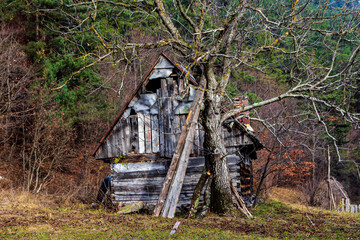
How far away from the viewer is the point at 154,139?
13.5 meters

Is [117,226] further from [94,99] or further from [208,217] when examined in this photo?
[94,99]

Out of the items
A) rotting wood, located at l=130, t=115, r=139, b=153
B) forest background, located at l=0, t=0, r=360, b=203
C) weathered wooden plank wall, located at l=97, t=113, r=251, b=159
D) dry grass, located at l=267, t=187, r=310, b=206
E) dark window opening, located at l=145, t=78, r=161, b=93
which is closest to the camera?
weathered wooden plank wall, located at l=97, t=113, r=251, b=159

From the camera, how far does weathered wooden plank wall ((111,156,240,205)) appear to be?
1339 centimetres

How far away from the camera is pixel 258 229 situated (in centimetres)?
862

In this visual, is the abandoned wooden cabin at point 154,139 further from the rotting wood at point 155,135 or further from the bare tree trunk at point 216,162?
the bare tree trunk at point 216,162

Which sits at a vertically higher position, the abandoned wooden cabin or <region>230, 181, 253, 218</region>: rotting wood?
the abandoned wooden cabin

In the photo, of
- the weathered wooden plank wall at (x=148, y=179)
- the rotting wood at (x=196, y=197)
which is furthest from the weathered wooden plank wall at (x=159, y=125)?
the rotting wood at (x=196, y=197)

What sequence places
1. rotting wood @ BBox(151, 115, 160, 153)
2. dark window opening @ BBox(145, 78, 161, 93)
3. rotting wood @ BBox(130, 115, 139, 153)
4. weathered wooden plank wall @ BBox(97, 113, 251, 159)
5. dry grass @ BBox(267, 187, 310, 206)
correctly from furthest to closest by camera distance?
1. dry grass @ BBox(267, 187, 310, 206)
2. dark window opening @ BBox(145, 78, 161, 93)
3. rotting wood @ BBox(130, 115, 139, 153)
4. rotting wood @ BBox(151, 115, 160, 153)
5. weathered wooden plank wall @ BBox(97, 113, 251, 159)

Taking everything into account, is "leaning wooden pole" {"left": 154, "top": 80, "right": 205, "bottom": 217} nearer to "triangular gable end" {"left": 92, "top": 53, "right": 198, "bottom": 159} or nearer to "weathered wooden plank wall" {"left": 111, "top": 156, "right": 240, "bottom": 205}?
"weathered wooden plank wall" {"left": 111, "top": 156, "right": 240, "bottom": 205}

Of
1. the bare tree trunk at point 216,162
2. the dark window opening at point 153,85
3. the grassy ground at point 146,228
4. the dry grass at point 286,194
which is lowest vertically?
the dry grass at point 286,194

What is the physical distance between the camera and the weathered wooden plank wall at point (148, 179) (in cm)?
1339

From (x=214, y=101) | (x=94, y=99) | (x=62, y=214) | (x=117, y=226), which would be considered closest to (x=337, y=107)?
(x=214, y=101)

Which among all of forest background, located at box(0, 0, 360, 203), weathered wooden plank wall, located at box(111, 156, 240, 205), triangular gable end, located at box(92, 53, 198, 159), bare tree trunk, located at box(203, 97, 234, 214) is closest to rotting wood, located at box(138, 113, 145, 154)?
triangular gable end, located at box(92, 53, 198, 159)

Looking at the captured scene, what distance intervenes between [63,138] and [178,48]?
1281 centimetres
